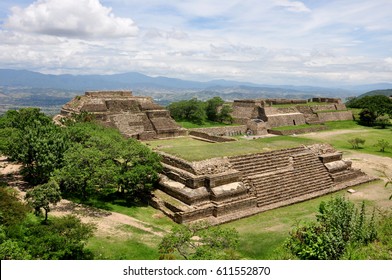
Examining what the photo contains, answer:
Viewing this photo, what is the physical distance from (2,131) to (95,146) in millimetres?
6407

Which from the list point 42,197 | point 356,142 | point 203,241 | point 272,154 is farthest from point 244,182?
point 356,142

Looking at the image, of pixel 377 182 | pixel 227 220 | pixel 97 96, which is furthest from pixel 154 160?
pixel 97 96

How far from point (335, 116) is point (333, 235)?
144 ft

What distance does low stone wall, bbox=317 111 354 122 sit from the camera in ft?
156

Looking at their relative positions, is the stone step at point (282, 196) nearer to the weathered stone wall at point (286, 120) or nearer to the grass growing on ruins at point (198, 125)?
the grass growing on ruins at point (198, 125)

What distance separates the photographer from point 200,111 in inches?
1625

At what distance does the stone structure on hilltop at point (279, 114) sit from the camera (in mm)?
41312

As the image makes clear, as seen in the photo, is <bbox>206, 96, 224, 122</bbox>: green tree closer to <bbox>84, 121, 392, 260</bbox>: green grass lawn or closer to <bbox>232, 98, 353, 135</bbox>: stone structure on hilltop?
<bbox>232, 98, 353, 135</bbox>: stone structure on hilltop

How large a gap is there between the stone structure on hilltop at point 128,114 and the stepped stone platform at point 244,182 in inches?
549

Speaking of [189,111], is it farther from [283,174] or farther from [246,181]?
[246,181]

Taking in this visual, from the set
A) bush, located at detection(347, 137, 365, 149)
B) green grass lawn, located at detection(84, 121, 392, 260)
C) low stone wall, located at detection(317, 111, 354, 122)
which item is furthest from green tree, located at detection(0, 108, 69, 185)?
low stone wall, located at detection(317, 111, 354, 122)

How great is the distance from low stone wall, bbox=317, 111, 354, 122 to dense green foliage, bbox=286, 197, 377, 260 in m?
40.2

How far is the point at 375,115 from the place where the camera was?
154ft

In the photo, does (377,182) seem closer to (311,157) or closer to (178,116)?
(311,157)
